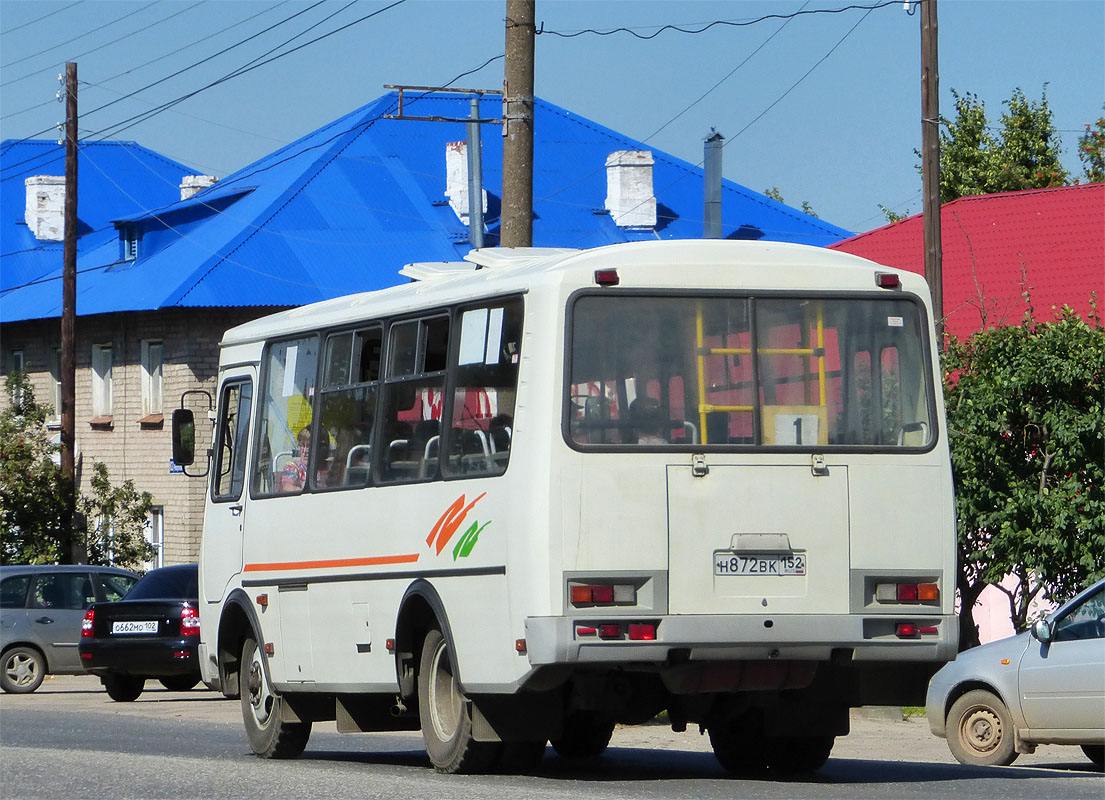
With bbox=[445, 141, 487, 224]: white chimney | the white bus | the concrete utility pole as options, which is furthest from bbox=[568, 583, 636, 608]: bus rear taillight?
bbox=[445, 141, 487, 224]: white chimney

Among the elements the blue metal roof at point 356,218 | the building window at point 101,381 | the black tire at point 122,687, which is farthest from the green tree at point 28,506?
the black tire at point 122,687

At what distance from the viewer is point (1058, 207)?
34.3 metres

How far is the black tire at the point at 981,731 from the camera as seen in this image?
14766 millimetres

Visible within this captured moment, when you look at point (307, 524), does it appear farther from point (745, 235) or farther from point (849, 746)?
point (745, 235)

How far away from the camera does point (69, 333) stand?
1473 inches

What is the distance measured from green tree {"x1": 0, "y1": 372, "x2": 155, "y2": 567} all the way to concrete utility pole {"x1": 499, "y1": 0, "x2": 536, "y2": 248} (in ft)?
71.9

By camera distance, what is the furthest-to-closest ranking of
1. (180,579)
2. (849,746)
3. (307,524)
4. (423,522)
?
(180,579) → (849,746) → (307,524) → (423,522)

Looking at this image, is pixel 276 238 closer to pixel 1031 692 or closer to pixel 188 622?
pixel 188 622

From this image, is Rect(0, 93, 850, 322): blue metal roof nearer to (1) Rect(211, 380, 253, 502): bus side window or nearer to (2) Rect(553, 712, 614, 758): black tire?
(1) Rect(211, 380, 253, 502): bus side window

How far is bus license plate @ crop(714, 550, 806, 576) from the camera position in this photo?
1108 cm

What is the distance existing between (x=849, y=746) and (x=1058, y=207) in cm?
1954

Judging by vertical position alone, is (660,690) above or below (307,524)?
below

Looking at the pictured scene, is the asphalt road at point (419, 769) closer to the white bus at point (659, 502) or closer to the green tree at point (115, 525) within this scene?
the white bus at point (659, 502)

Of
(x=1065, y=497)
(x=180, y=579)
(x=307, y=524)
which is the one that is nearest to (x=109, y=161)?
(x=180, y=579)
